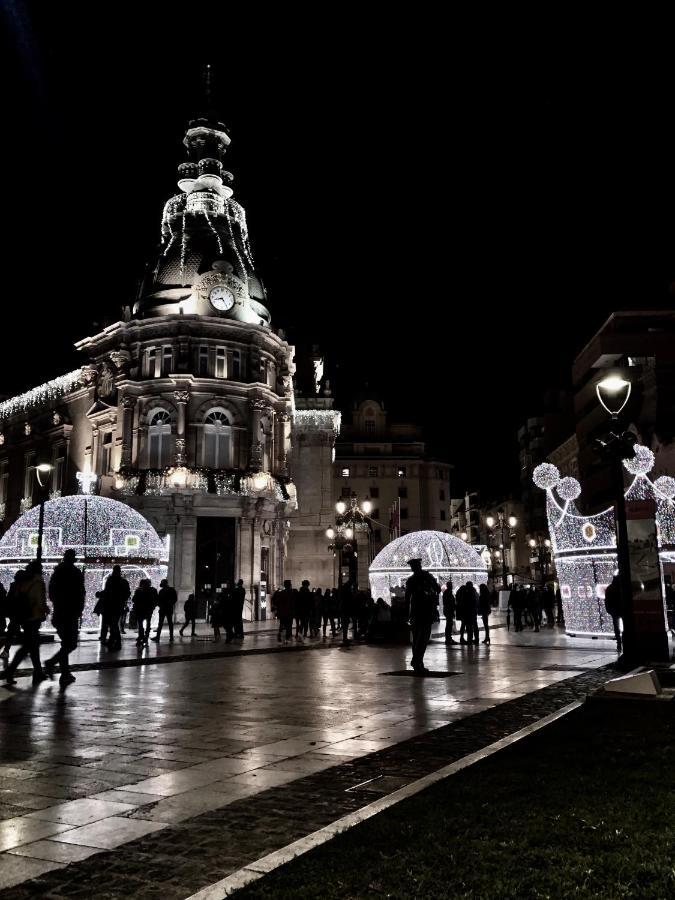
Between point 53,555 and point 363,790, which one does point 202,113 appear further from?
A: point 363,790

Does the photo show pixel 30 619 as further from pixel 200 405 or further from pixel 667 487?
pixel 200 405

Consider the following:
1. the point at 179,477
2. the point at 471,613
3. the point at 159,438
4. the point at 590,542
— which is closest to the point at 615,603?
the point at 590,542

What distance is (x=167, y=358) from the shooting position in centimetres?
4584

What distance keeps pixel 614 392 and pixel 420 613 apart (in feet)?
17.7

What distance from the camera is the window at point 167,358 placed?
150 ft

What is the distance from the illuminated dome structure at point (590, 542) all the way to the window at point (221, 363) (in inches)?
1046

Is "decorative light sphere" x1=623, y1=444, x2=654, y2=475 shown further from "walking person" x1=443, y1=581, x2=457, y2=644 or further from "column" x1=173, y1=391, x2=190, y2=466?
"column" x1=173, y1=391, x2=190, y2=466

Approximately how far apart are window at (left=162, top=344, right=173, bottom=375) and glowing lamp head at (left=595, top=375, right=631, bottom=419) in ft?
111

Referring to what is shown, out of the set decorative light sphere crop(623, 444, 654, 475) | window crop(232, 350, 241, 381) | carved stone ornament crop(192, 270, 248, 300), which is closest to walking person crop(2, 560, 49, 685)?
decorative light sphere crop(623, 444, 654, 475)

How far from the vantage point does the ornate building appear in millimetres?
43562

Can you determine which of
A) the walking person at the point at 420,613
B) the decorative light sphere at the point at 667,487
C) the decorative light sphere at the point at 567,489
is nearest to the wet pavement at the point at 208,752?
the walking person at the point at 420,613

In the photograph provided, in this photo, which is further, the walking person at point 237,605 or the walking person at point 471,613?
the walking person at point 237,605

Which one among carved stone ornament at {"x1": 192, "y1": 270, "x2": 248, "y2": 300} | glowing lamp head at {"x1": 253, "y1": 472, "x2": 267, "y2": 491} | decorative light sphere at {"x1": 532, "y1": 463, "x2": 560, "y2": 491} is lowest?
decorative light sphere at {"x1": 532, "y1": 463, "x2": 560, "y2": 491}

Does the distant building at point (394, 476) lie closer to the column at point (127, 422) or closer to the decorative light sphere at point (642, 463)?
the column at point (127, 422)
